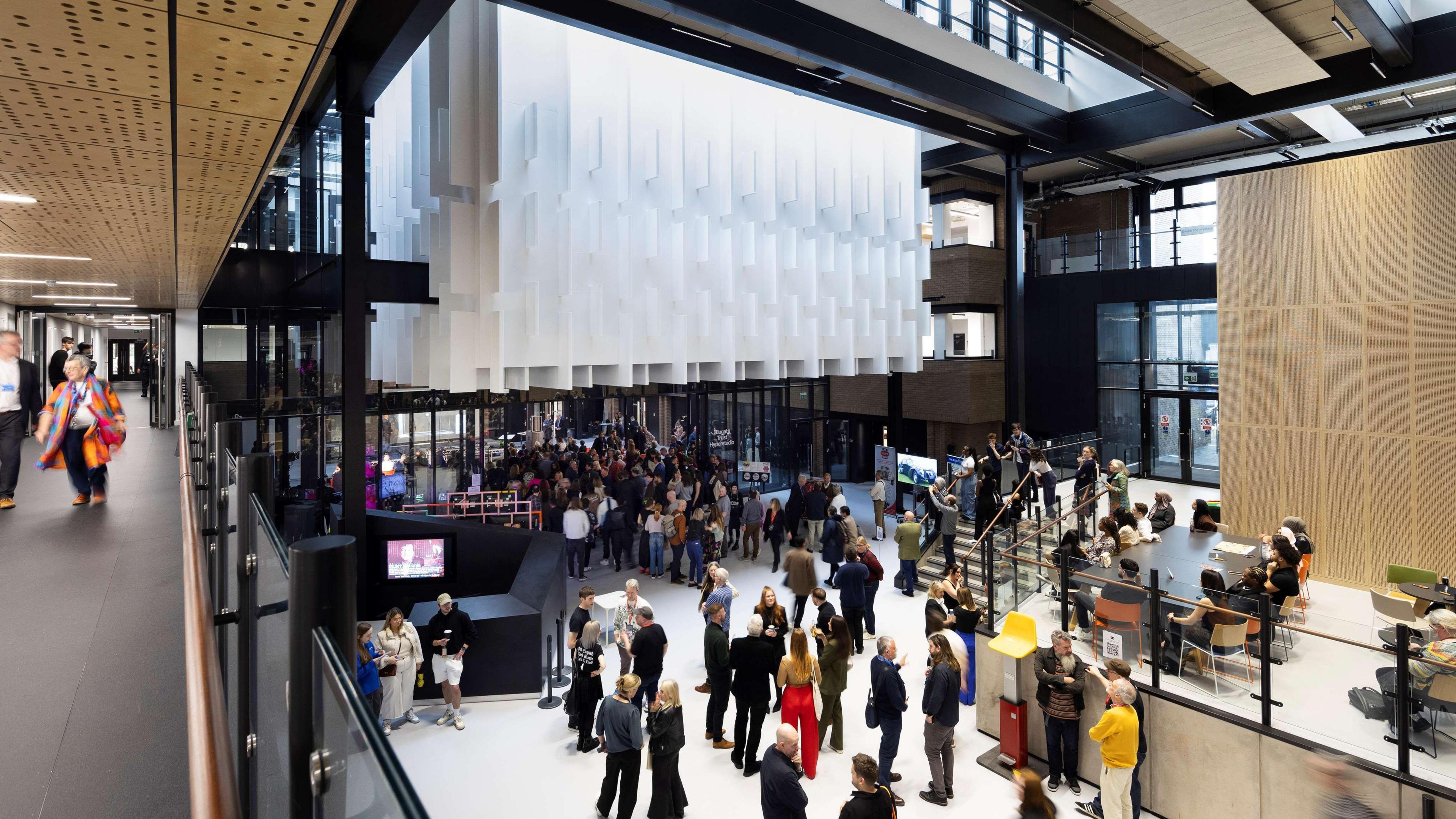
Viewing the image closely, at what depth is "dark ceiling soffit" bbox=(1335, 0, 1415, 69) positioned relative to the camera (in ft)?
27.2

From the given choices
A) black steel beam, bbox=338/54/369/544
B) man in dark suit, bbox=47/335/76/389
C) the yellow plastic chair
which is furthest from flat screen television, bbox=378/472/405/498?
the yellow plastic chair

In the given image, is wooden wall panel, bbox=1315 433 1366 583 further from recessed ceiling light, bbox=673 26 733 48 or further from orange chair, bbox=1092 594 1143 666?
recessed ceiling light, bbox=673 26 733 48

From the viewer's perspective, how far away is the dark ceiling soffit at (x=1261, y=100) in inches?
383

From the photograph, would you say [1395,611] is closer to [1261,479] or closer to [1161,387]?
[1261,479]

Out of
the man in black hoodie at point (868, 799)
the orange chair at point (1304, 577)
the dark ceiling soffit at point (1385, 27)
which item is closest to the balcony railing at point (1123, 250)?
the dark ceiling soffit at point (1385, 27)

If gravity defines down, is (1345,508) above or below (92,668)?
below

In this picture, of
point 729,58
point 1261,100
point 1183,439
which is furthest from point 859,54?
point 1183,439

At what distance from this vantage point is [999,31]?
A: 13609 millimetres

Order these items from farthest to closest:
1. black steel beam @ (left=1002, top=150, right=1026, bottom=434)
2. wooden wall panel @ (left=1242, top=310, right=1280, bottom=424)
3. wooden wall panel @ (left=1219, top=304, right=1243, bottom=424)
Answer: black steel beam @ (left=1002, top=150, right=1026, bottom=434), wooden wall panel @ (left=1219, top=304, right=1243, bottom=424), wooden wall panel @ (left=1242, top=310, right=1280, bottom=424)

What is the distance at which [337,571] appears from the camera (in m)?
1.08

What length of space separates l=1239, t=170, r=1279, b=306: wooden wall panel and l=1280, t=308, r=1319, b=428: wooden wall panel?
0.47 meters

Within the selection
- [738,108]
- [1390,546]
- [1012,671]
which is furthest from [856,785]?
[1390,546]

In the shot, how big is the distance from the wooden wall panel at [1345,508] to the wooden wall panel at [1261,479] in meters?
0.70

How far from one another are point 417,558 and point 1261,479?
46.1ft
